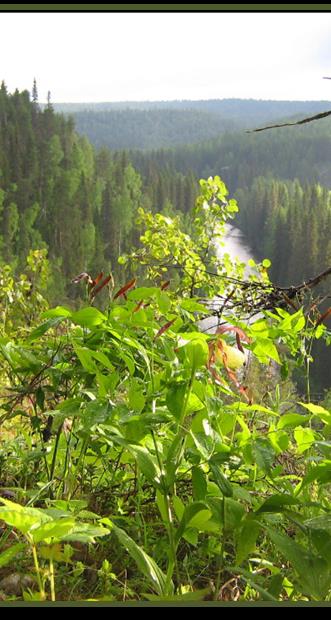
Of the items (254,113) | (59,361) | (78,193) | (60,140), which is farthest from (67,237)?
(254,113)

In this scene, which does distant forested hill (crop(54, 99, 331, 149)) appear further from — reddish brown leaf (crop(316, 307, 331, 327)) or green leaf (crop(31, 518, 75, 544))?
green leaf (crop(31, 518, 75, 544))

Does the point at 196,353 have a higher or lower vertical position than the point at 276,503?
higher

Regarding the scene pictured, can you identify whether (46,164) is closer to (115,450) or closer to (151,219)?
(151,219)

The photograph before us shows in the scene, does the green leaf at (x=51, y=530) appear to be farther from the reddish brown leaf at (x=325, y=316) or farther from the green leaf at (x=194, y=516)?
the reddish brown leaf at (x=325, y=316)

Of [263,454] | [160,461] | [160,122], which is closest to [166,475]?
[160,461]

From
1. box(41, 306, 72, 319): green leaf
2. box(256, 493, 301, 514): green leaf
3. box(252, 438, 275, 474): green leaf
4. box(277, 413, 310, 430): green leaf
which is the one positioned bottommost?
box(256, 493, 301, 514): green leaf

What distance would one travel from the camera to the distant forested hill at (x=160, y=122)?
346 ft

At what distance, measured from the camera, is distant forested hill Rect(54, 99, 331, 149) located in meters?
106

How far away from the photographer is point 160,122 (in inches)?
4385

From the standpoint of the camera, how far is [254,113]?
122 metres

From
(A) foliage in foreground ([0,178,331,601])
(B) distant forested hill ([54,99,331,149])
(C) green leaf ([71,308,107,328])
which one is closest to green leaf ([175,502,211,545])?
(A) foliage in foreground ([0,178,331,601])

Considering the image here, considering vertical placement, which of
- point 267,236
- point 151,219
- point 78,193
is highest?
point 151,219

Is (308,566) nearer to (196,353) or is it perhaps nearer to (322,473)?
(322,473)

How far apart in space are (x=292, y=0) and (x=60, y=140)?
58779mm
